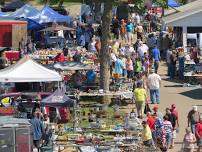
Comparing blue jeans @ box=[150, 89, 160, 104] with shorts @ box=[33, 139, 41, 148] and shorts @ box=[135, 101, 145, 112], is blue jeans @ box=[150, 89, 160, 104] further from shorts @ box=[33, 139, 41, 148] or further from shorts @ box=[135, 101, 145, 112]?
shorts @ box=[33, 139, 41, 148]

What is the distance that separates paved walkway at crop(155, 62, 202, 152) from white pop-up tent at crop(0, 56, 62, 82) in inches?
174

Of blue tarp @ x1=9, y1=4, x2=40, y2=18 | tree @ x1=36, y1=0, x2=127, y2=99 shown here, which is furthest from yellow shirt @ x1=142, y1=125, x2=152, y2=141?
blue tarp @ x1=9, y1=4, x2=40, y2=18

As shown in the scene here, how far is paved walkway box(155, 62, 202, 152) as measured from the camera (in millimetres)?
29411

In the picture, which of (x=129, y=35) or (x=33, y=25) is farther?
(x=129, y=35)

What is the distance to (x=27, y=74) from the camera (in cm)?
2792

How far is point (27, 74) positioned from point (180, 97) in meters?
7.54

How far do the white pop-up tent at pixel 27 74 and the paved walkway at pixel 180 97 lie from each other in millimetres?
4431

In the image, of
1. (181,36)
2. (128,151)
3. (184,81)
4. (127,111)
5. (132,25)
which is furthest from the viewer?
(132,25)

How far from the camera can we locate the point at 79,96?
98.1ft

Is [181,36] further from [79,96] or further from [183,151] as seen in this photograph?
[183,151]

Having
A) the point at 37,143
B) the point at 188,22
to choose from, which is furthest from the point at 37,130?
the point at 188,22

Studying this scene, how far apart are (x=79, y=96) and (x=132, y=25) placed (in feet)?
66.3

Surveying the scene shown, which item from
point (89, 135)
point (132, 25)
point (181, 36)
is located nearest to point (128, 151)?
point (89, 135)

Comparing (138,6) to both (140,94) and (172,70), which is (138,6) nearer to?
(140,94)
